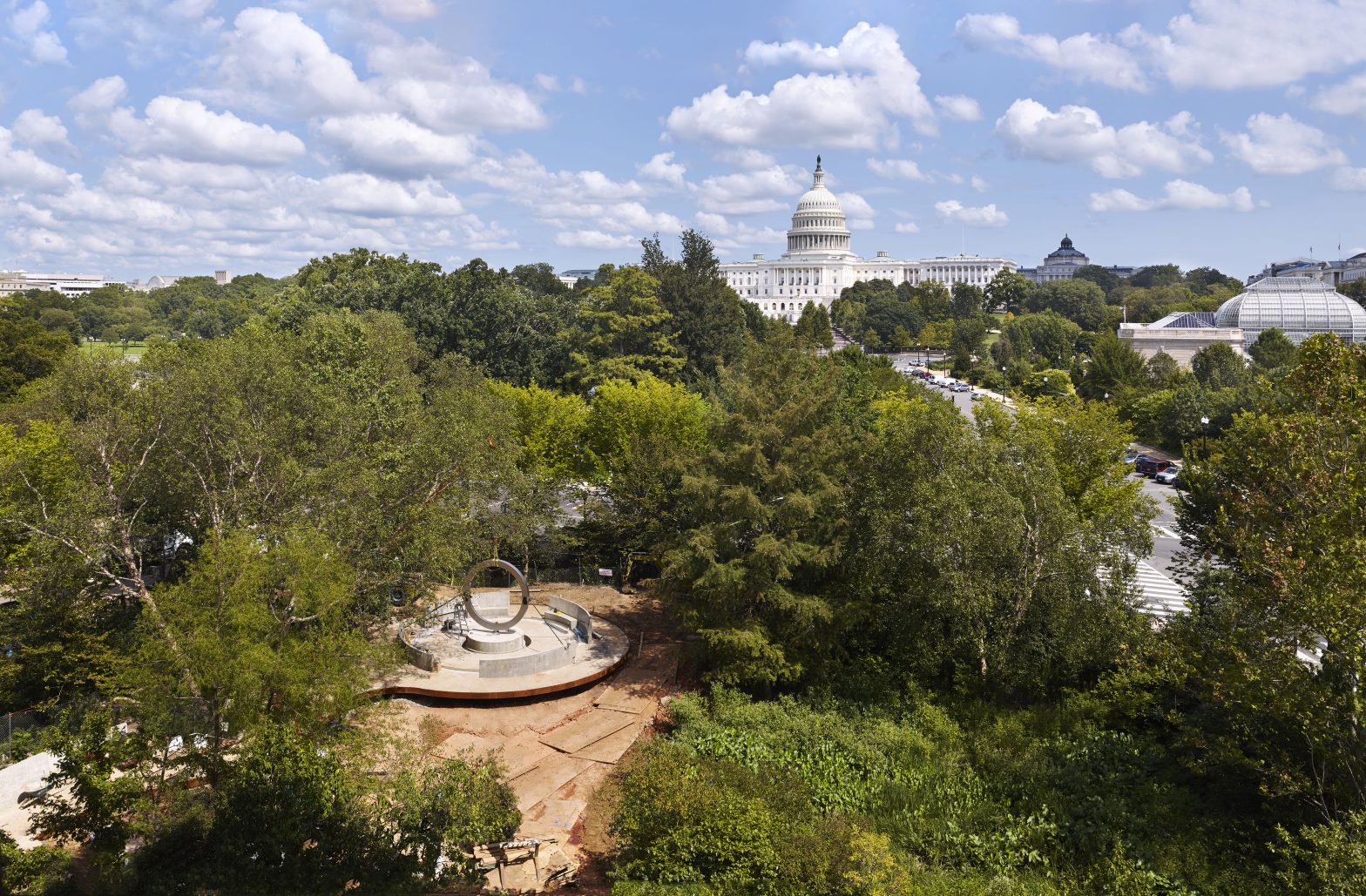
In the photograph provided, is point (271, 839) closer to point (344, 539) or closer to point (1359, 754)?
point (344, 539)

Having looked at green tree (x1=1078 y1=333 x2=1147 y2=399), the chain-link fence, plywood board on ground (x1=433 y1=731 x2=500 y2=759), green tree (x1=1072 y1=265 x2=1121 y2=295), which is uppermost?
green tree (x1=1072 y1=265 x2=1121 y2=295)

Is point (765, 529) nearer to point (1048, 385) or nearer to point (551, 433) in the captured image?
point (551, 433)

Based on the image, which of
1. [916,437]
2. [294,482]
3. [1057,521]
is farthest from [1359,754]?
[294,482]

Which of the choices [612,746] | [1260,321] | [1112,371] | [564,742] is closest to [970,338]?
[1260,321]

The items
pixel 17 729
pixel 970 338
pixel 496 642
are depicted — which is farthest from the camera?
pixel 970 338

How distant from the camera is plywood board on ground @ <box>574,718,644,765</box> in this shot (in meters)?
19.7

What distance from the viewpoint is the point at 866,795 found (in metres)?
18.2

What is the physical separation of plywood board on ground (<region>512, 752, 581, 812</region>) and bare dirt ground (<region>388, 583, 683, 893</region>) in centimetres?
2

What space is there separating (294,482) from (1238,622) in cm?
2011

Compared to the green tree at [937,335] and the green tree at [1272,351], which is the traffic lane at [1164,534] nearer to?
the green tree at [1272,351]

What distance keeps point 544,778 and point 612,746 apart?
76.1 inches

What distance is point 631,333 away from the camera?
2063 inches

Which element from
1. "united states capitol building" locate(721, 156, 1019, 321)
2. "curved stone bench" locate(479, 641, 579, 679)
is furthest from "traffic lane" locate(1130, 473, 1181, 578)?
"united states capitol building" locate(721, 156, 1019, 321)

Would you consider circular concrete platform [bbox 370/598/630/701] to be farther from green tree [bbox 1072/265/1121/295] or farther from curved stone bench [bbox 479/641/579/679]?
green tree [bbox 1072/265/1121/295]
